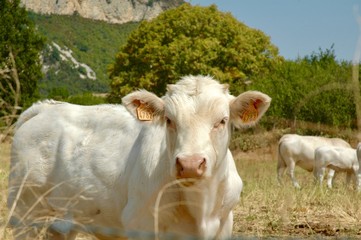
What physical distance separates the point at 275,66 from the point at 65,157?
46.7 metres

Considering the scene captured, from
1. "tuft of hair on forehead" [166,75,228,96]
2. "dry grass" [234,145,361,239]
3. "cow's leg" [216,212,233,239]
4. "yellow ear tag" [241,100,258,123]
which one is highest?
"tuft of hair on forehead" [166,75,228,96]

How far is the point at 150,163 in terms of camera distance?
6109 millimetres

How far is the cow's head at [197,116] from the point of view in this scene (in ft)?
17.2

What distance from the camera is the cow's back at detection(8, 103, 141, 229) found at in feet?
22.1

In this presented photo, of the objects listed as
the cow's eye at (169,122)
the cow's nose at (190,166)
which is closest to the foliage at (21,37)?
the cow's eye at (169,122)

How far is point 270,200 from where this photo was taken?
34.2 ft

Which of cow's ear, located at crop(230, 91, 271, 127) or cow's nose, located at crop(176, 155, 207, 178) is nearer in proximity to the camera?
cow's nose, located at crop(176, 155, 207, 178)

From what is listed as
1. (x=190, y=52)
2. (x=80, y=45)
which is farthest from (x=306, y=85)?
(x=80, y=45)

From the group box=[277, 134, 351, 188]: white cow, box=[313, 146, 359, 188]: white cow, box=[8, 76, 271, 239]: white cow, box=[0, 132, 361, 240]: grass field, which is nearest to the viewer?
box=[8, 76, 271, 239]: white cow

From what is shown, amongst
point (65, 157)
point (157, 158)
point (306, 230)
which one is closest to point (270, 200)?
point (306, 230)

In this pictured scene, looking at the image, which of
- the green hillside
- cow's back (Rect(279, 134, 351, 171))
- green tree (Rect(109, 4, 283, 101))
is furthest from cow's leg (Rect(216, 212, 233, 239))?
the green hillside

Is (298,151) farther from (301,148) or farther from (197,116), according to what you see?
(197,116)

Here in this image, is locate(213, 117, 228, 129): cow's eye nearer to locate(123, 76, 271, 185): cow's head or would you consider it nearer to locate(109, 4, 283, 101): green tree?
locate(123, 76, 271, 185): cow's head

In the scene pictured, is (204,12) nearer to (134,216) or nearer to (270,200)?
(270,200)
